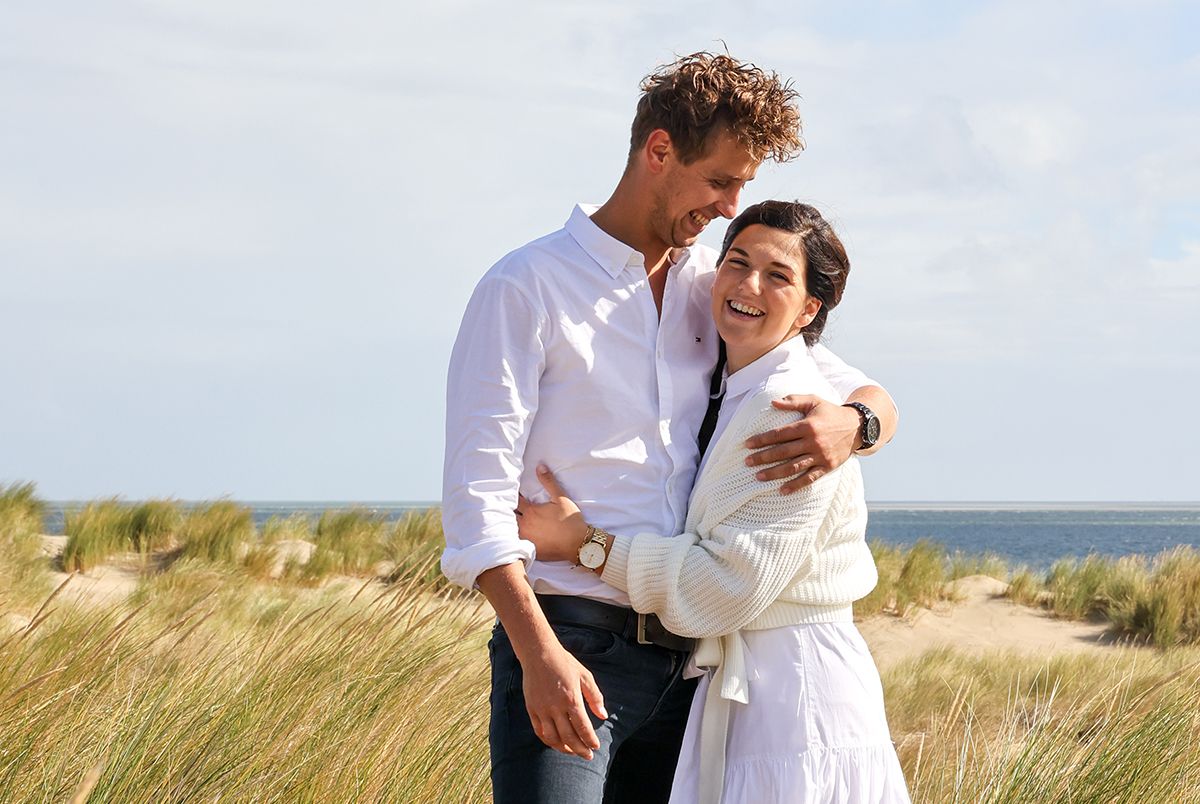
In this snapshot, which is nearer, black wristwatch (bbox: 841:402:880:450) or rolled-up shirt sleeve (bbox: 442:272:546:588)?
rolled-up shirt sleeve (bbox: 442:272:546:588)

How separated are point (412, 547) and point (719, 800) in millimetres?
10436

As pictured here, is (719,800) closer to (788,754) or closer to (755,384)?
(788,754)

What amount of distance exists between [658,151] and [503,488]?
2.61 feet

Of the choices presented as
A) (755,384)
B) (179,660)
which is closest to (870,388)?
(755,384)

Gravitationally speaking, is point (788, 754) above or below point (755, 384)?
below

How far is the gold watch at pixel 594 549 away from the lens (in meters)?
2.35

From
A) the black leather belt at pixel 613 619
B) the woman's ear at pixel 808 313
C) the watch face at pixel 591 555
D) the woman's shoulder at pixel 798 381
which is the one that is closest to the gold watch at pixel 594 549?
the watch face at pixel 591 555

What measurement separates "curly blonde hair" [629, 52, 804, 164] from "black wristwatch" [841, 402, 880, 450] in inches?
22.5

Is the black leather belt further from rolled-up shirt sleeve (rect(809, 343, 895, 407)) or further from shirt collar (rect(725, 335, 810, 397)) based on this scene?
rolled-up shirt sleeve (rect(809, 343, 895, 407))

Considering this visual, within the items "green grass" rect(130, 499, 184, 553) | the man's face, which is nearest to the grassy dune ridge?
the man's face

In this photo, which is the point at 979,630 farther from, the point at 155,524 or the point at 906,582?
the point at 155,524

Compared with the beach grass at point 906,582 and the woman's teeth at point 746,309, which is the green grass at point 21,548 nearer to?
the woman's teeth at point 746,309

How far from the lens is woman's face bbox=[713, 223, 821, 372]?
8.38 ft

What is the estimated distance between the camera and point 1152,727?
3729mm
